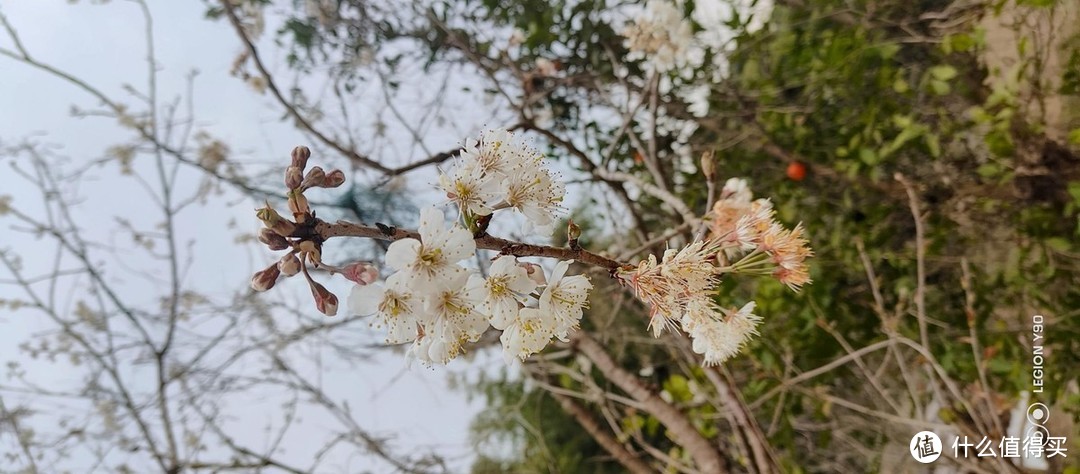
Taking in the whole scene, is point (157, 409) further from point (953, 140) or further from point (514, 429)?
point (953, 140)

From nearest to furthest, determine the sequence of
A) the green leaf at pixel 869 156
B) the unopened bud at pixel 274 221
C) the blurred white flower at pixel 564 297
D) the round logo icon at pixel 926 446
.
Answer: the unopened bud at pixel 274 221 → the blurred white flower at pixel 564 297 → the round logo icon at pixel 926 446 → the green leaf at pixel 869 156

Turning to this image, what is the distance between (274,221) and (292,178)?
0.11 feet

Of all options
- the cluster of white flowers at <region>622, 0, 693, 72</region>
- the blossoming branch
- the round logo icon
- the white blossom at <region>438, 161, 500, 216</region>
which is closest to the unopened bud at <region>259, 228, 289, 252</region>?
the blossoming branch

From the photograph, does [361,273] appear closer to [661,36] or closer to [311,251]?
[311,251]

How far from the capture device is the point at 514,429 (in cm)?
212

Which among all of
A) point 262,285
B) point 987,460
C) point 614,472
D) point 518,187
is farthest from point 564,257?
point 614,472

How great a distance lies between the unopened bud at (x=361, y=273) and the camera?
453mm

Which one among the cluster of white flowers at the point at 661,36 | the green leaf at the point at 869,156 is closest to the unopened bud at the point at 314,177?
the cluster of white flowers at the point at 661,36

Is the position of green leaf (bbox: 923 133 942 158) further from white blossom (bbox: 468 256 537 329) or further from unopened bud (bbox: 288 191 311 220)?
unopened bud (bbox: 288 191 311 220)

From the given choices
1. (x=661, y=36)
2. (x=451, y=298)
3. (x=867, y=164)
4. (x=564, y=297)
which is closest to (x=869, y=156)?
(x=867, y=164)

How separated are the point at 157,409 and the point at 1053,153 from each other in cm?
204

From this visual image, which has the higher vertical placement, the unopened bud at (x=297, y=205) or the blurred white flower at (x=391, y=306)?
the unopened bud at (x=297, y=205)

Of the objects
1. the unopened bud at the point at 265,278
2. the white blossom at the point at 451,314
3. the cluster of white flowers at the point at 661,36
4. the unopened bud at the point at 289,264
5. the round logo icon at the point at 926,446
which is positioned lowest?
the round logo icon at the point at 926,446

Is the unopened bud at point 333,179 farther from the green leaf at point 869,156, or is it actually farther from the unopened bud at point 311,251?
the green leaf at point 869,156
